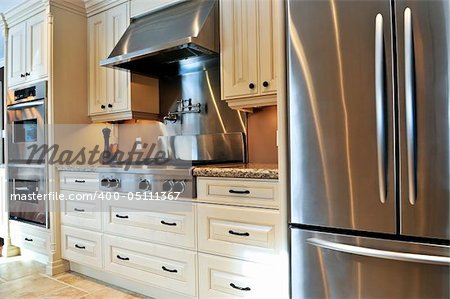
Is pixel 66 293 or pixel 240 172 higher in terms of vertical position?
pixel 240 172

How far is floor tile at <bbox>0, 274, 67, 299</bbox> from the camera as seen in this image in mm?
2400

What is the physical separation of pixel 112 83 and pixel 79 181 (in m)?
0.92

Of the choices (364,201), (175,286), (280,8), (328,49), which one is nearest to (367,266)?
(364,201)

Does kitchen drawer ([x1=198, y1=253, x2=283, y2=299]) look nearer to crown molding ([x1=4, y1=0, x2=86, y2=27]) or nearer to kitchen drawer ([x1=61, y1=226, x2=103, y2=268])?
kitchen drawer ([x1=61, y1=226, x2=103, y2=268])

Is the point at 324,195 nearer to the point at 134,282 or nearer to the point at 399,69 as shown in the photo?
the point at 399,69

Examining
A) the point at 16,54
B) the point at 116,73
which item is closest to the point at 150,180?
the point at 116,73

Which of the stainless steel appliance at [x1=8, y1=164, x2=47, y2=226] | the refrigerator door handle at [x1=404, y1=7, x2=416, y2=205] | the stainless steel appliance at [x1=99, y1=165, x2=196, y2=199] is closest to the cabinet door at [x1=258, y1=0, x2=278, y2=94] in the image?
the stainless steel appliance at [x1=99, y1=165, x2=196, y2=199]

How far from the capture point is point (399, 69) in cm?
116

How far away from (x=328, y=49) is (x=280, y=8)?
0.96ft

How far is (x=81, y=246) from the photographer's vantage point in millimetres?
2674

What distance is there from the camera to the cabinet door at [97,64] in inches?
119

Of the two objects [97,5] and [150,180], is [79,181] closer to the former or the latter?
[150,180]

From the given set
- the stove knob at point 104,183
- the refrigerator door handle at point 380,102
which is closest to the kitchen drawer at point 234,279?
the refrigerator door handle at point 380,102

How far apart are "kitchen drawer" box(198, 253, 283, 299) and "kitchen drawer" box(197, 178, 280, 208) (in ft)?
1.09
